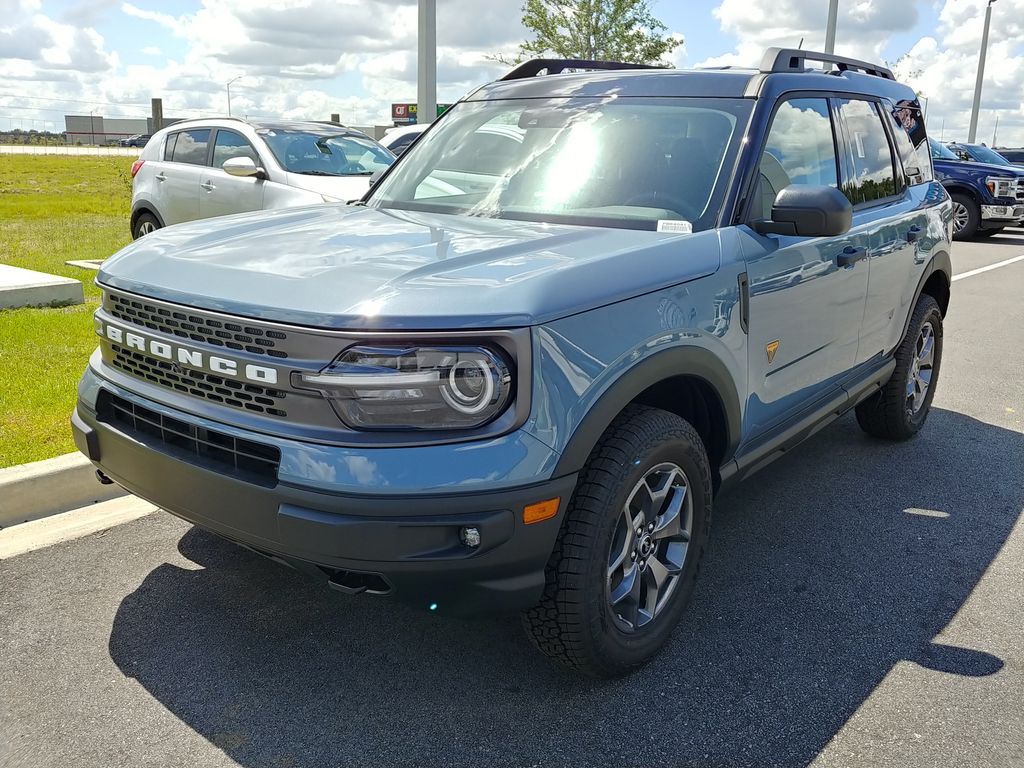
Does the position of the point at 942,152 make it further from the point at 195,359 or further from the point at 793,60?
the point at 195,359

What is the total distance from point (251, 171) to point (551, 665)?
6235mm

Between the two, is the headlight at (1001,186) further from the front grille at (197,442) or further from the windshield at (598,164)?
the front grille at (197,442)

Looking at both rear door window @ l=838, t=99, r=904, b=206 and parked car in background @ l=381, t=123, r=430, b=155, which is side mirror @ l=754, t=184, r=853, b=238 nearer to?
rear door window @ l=838, t=99, r=904, b=206

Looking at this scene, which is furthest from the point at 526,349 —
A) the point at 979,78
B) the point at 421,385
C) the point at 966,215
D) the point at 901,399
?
the point at 979,78

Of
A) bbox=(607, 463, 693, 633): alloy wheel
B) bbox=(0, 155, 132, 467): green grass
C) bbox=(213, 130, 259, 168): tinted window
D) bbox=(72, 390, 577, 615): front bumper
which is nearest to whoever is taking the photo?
bbox=(72, 390, 577, 615): front bumper

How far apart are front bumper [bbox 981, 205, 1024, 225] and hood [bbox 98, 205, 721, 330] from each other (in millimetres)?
16565

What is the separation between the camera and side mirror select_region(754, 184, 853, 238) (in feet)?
10.5

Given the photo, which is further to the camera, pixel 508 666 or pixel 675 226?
pixel 675 226

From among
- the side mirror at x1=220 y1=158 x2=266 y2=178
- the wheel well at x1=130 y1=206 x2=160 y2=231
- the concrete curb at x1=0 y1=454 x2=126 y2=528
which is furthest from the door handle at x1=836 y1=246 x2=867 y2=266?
the wheel well at x1=130 y1=206 x2=160 y2=231

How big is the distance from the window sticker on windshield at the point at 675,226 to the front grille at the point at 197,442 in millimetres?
1540

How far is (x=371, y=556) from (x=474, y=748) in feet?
2.22

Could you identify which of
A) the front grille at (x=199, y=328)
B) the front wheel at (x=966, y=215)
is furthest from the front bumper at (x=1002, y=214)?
the front grille at (x=199, y=328)

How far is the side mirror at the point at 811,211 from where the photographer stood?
321 centimetres

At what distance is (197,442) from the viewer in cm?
268
